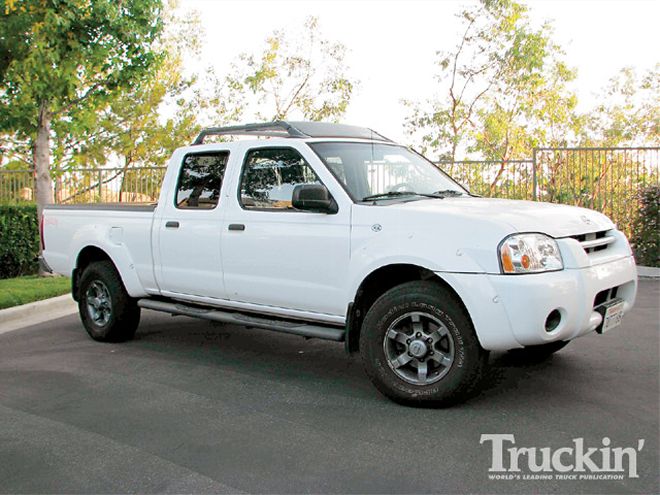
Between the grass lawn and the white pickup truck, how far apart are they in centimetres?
255

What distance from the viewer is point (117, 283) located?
7.18 m

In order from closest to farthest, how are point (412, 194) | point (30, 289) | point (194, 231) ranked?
1. point (412, 194)
2. point (194, 231)
3. point (30, 289)

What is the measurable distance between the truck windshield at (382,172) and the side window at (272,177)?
209 millimetres

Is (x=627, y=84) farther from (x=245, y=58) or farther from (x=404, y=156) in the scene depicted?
(x=404, y=156)

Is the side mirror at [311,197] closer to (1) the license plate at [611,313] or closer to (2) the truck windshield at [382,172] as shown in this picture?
(2) the truck windshield at [382,172]

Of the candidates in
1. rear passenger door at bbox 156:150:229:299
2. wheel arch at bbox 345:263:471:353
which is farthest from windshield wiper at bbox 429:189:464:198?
rear passenger door at bbox 156:150:229:299

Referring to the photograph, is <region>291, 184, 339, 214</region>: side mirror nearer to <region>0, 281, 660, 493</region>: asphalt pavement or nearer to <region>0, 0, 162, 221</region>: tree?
<region>0, 281, 660, 493</region>: asphalt pavement

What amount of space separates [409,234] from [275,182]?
1499mm

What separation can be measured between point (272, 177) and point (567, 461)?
3257 mm

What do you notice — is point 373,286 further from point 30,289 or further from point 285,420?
point 30,289

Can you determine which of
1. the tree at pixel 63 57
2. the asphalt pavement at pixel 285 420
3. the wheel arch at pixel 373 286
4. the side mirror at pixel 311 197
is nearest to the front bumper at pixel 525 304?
the wheel arch at pixel 373 286

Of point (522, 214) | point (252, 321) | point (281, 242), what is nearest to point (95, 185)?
point (252, 321)

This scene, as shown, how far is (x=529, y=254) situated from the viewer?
4535 millimetres

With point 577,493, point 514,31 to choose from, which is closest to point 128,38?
point 577,493
